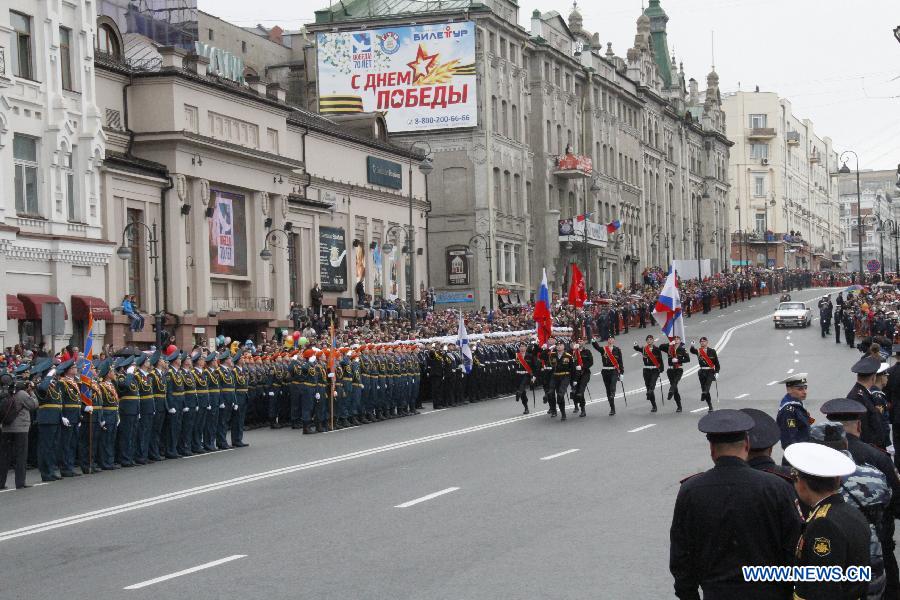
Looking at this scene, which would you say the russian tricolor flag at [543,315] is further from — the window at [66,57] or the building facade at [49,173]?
the window at [66,57]

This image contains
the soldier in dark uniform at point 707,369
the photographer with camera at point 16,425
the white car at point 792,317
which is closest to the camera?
the photographer with camera at point 16,425

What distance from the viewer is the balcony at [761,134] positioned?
499ft

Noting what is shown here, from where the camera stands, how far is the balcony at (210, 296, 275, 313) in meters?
44.5

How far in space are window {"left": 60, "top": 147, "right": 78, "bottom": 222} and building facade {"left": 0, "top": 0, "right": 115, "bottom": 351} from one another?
3cm

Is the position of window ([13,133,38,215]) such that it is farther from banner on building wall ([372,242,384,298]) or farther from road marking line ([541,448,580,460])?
banner on building wall ([372,242,384,298])

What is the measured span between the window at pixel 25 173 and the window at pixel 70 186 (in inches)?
42.4

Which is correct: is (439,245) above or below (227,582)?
above

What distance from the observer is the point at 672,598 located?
1143 cm

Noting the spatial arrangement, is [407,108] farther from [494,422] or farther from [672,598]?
[672,598]

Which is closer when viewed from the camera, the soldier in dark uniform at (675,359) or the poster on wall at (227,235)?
the soldier in dark uniform at (675,359)

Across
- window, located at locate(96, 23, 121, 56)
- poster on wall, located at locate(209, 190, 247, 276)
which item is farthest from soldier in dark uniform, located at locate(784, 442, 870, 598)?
poster on wall, located at locate(209, 190, 247, 276)

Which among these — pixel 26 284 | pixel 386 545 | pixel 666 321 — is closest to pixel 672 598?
pixel 386 545

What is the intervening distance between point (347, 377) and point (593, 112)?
63609 mm

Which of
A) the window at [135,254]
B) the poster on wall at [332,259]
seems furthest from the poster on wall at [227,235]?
the poster on wall at [332,259]
